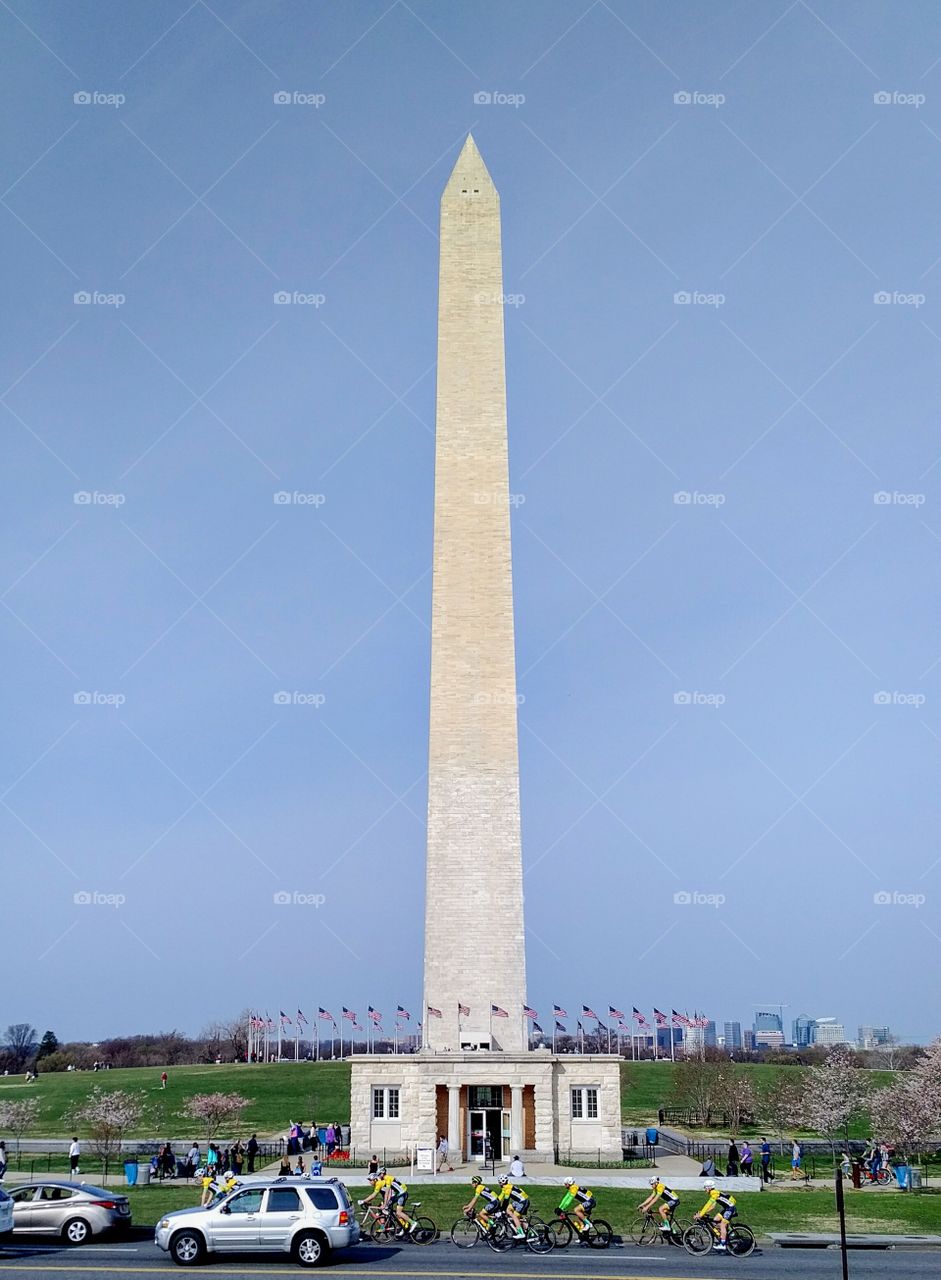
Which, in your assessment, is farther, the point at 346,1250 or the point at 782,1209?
the point at 782,1209

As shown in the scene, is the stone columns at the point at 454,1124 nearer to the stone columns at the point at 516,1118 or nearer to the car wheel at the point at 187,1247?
the stone columns at the point at 516,1118

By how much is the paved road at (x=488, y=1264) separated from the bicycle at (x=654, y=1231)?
47 centimetres

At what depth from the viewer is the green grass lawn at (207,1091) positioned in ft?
228

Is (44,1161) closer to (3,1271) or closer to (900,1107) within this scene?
(3,1271)

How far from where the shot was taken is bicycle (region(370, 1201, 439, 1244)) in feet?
89.2

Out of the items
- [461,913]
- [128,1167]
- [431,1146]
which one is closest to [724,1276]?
[431,1146]

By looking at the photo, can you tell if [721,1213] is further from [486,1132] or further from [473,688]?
[473,688]

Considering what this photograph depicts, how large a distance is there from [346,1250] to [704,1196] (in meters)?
13.2

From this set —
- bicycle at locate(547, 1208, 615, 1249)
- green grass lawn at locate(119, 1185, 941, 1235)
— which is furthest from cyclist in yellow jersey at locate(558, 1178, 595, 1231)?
green grass lawn at locate(119, 1185, 941, 1235)

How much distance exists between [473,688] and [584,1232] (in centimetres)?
2719

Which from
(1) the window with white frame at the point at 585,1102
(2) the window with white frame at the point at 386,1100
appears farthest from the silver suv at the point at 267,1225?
(1) the window with white frame at the point at 585,1102

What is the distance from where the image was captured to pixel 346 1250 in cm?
2597

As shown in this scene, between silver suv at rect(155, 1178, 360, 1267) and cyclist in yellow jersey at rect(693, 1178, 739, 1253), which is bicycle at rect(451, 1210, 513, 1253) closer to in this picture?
silver suv at rect(155, 1178, 360, 1267)

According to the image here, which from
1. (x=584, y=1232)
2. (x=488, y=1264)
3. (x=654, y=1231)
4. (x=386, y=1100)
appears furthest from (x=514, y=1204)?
(x=386, y=1100)
